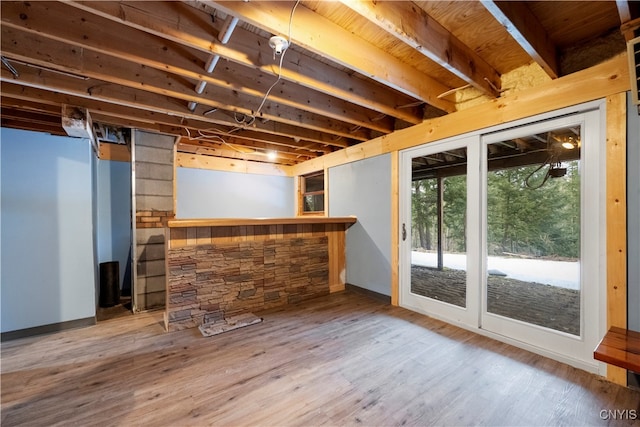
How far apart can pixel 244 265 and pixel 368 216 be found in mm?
1866

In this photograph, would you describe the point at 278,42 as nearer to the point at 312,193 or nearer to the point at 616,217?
the point at 616,217

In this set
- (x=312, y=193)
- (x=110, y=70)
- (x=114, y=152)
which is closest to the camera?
(x=110, y=70)

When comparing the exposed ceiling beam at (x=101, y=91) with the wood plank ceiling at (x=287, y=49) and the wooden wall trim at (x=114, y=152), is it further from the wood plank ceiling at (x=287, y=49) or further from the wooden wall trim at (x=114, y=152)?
the wooden wall trim at (x=114, y=152)

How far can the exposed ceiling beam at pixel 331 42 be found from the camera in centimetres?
148

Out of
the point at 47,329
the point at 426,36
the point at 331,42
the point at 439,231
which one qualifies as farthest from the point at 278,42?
the point at 47,329

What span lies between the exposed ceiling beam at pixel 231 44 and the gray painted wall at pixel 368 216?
3.57 ft

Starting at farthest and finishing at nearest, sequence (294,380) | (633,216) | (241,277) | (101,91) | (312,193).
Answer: (312,193) < (241,277) < (101,91) < (294,380) < (633,216)

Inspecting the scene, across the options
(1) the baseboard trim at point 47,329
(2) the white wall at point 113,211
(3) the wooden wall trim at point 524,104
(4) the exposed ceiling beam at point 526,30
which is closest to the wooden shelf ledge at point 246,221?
(3) the wooden wall trim at point 524,104

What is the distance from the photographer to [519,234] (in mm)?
2365

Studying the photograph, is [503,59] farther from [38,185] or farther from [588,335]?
[38,185]

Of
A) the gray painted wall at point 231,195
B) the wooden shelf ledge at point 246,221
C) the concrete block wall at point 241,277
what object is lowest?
the concrete block wall at point 241,277

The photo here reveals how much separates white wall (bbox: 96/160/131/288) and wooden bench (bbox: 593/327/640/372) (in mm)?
5279

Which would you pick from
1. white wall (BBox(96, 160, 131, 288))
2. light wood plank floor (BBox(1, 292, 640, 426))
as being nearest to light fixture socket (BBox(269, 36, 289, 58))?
light wood plank floor (BBox(1, 292, 640, 426))

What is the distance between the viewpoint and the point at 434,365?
6.69ft
